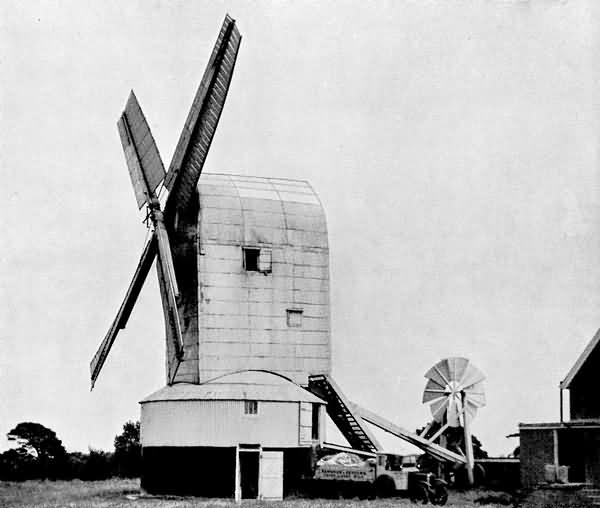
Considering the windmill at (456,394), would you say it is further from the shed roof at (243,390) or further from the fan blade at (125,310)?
the fan blade at (125,310)

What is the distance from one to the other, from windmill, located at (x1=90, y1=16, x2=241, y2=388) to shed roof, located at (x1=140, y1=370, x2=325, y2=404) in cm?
108

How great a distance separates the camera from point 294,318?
44.8m

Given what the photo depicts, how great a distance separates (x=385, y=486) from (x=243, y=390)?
586cm

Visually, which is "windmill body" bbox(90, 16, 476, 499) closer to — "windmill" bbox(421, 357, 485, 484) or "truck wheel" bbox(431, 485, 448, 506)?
"windmill" bbox(421, 357, 485, 484)

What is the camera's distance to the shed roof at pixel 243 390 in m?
41.9

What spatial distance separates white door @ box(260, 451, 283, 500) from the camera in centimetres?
4084

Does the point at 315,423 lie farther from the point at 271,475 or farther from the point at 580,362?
the point at 580,362

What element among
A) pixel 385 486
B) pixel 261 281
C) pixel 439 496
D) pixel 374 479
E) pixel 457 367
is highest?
pixel 261 281

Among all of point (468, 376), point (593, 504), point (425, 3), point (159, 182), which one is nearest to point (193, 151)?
point (159, 182)

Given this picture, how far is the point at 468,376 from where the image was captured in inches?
1822

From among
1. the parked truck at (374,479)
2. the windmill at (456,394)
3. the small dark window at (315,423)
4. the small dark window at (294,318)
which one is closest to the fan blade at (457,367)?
the windmill at (456,394)

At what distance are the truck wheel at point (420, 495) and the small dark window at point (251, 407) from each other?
19.2 ft

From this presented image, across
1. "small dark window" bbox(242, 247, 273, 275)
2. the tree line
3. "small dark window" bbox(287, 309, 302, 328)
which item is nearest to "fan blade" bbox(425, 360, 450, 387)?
"small dark window" bbox(287, 309, 302, 328)

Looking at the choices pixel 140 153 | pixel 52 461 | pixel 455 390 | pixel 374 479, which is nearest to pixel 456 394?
pixel 455 390
